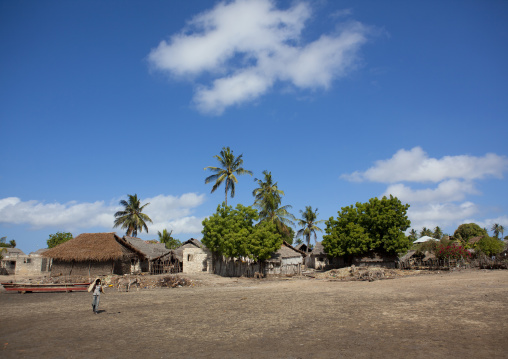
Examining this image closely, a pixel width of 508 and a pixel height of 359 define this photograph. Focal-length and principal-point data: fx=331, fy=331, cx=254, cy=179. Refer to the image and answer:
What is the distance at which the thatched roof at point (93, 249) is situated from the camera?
3391cm

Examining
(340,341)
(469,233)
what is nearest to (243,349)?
(340,341)

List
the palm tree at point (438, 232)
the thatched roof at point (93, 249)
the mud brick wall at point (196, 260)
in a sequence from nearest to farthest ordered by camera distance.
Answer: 1. the thatched roof at point (93, 249)
2. the mud brick wall at point (196, 260)
3. the palm tree at point (438, 232)

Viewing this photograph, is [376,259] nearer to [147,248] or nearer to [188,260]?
[188,260]

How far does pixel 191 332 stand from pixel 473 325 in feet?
29.6

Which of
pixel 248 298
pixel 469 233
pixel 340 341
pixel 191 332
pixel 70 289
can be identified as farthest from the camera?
pixel 469 233

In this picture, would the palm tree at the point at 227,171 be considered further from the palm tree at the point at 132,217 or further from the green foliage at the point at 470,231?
the green foliage at the point at 470,231

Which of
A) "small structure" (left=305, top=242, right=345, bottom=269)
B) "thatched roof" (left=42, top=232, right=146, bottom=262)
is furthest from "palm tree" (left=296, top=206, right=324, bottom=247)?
"thatched roof" (left=42, top=232, right=146, bottom=262)

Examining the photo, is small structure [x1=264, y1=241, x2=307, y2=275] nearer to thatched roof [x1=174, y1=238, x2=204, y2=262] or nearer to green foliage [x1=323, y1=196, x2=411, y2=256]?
green foliage [x1=323, y1=196, x2=411, y2=256]

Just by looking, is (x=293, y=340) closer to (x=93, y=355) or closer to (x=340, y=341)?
(x=340, y=341)

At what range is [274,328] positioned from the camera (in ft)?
36.7

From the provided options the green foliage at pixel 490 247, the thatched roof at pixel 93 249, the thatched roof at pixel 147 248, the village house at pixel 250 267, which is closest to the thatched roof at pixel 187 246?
the thatched roof at pixel 147 248

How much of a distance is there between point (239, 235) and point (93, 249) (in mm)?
15387

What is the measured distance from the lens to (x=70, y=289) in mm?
24734

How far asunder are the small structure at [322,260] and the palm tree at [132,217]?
1095 inches
